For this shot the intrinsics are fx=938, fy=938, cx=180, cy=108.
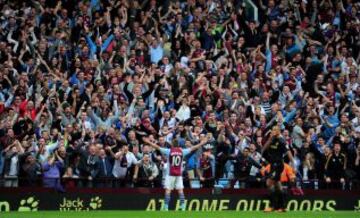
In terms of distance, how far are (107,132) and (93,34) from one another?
4.60 meters

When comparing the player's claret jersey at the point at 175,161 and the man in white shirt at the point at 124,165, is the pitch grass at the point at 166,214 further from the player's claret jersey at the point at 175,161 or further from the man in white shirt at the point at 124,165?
the man in white shirt at the point at 124,165

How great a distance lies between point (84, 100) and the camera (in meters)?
28.0

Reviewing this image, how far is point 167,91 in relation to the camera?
28.9 metres

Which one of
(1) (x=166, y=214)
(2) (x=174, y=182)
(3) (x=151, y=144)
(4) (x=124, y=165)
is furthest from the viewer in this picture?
(4) (x=124, y=165)

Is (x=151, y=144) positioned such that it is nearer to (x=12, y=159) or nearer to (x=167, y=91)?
(x=167, y=91)

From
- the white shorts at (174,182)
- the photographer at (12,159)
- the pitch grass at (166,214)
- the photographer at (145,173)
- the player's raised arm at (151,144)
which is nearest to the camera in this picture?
the pitch grass at (166,214)

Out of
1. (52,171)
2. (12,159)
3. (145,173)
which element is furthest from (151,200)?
(12,159)

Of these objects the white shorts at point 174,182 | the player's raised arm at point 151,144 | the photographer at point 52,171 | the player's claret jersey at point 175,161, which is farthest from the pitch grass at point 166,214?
the player's raised arm at point 151,144

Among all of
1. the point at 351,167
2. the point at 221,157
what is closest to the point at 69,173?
the point at 221,157

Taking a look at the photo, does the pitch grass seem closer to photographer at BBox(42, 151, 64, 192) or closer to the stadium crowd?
photographer at BBox(42, 151, 64, 192)

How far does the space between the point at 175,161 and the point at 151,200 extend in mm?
2104

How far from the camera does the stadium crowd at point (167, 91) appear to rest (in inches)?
1062

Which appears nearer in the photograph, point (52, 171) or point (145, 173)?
point (52, 171)

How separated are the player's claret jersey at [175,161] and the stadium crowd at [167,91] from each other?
1205 millimetres
